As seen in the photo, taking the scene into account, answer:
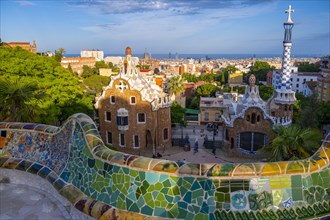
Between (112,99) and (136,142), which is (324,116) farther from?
(112,99)

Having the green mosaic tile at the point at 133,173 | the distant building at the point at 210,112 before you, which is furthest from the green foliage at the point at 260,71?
the green mosaic tile at the point at 133,173

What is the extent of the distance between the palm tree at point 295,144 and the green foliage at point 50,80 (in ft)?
45.6

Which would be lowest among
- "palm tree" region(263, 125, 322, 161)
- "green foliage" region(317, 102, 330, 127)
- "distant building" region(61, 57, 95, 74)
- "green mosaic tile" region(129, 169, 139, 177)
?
"green foliage" region(317, 102, 330, 127)

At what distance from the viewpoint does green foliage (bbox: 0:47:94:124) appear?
22031 mm

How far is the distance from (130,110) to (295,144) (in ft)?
43.7

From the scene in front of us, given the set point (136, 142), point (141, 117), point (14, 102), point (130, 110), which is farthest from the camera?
point (136, 142)

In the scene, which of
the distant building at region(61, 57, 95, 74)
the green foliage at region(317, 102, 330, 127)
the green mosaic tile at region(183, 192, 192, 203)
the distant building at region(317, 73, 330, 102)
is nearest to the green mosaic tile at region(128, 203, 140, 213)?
the green mosaic tile at region(183, 192, 192, 203)

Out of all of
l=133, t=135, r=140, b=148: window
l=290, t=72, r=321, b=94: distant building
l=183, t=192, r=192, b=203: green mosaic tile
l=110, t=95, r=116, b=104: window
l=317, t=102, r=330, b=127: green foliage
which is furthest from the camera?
l=290, t=72, r=321, b=94: distant building

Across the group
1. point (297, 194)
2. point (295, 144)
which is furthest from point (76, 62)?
point (297, 194)

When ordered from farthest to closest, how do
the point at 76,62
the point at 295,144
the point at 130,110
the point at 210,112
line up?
the point at 76,62 < the point at 210,112 < the point at 130,110 < the point at 295,144

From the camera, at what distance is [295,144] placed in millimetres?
14227

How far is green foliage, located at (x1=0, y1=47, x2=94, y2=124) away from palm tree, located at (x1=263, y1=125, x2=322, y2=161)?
45.6ft

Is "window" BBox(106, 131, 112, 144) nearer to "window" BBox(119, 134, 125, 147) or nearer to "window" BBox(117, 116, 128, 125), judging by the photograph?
"window" BBox(119, 134, 125, 147)

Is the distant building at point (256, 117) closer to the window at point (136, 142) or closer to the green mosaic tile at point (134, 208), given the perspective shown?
the window at point (136, 142)
